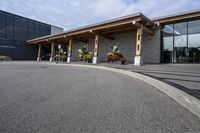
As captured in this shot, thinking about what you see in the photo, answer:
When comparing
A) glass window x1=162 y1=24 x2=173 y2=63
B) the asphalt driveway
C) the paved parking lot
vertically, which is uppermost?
glass window x1=162 y1=24 x2=173 y2=63

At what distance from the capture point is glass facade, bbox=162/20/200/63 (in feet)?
58.6

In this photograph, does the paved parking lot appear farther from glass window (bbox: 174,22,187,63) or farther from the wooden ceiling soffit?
glass window (bbox: 174,22,187,63)

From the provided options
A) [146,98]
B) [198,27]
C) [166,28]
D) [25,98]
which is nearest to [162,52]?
[166,28]

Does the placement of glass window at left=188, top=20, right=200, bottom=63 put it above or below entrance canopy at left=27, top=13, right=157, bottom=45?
below

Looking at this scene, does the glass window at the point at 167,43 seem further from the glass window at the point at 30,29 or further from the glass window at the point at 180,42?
the glass window at the point at 30,29

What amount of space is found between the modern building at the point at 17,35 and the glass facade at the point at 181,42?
2751 cm

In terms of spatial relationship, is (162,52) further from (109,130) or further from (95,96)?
(109,130)

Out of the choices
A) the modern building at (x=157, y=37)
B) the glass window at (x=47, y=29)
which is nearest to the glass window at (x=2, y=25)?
the glass window at (x=47, y=29)

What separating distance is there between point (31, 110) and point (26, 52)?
35.5 metres

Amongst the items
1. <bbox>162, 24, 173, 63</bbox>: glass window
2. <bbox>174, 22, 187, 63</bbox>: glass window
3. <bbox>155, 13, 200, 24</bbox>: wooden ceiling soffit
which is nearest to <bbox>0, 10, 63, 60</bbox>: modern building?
<bbox>162, 24, 173, 63</bbox>: glass window

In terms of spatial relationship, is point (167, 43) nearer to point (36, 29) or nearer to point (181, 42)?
point (181, 42)

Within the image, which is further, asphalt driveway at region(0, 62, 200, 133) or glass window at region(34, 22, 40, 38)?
glass window at region(34, 22, 40, 38)

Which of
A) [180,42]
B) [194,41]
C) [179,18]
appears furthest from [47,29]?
[194,41]

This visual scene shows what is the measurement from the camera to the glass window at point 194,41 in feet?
58.0
